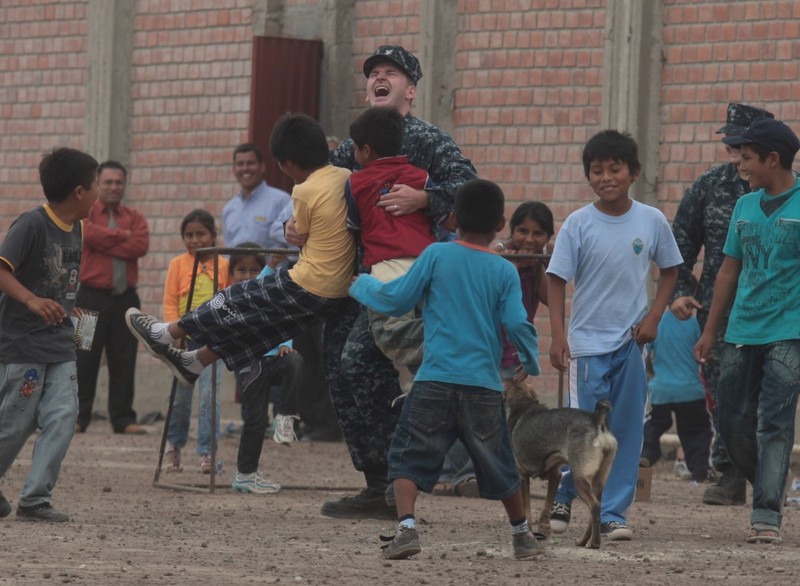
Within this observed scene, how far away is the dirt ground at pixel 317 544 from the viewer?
277 inches

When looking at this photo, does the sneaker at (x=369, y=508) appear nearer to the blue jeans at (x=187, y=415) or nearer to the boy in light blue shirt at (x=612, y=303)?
the boy in light blue shirt at (x=612, y=303)

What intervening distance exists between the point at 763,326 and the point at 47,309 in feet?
11.0

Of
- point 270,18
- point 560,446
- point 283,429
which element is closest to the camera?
point 560,446

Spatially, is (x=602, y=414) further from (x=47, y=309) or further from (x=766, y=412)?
(x=47, y=309)

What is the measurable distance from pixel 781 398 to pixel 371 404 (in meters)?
1.97

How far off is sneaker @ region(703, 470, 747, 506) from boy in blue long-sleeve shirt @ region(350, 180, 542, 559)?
330 centimetres

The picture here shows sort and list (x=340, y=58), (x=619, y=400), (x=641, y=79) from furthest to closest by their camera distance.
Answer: (x=340, y=58) → (x=641, y=79) → (x=619, y=400)

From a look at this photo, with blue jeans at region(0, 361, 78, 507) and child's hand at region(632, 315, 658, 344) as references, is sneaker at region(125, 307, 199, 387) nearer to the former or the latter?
blue jeans at region(0, 361, 78, 507)

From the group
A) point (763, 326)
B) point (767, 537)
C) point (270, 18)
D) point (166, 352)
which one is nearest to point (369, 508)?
point (166, 352)

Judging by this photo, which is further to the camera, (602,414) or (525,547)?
(602,414)

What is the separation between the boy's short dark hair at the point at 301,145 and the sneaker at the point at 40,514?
2034 mm

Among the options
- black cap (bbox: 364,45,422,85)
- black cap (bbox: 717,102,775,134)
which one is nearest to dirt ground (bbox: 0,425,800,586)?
black cap (bbox: 717,102,775,134)

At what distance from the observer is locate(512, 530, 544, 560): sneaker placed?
7512 millimetres

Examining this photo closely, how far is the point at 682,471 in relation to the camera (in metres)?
13.1
